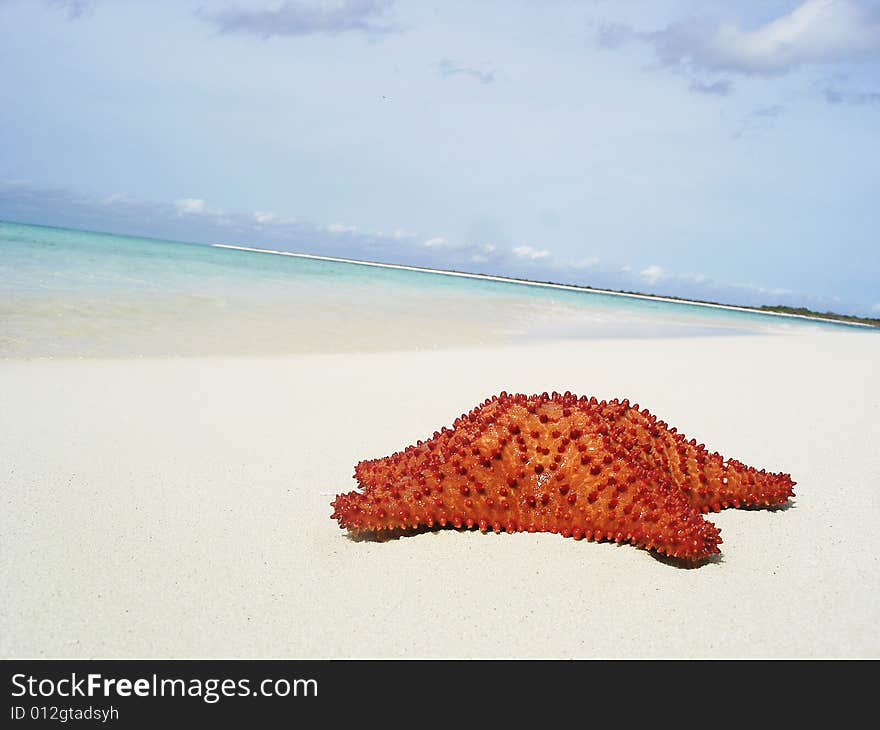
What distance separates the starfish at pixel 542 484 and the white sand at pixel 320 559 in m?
0.12

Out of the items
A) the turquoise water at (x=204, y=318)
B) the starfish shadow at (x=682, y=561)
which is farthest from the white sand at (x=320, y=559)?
the turquoise water at (x=204, y=318)

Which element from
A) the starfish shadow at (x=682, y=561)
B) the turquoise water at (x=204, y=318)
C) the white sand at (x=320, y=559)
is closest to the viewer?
the white sand at (x=320, y=559)

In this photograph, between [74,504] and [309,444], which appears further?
[309,444]

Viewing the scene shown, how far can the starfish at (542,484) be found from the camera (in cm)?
332

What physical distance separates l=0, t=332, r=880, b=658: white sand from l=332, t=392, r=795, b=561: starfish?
122 mm

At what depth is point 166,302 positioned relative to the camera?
14273 millimetres

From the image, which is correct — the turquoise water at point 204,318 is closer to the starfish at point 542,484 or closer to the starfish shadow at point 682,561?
the starfish at point 542,484

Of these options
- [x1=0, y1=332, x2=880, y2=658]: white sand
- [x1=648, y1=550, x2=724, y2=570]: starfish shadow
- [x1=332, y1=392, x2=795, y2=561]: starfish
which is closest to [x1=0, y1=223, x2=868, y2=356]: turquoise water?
[x1=0, y1=332, x2=880, y2=658]: white sand

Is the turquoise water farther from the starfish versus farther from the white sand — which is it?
the starfish
